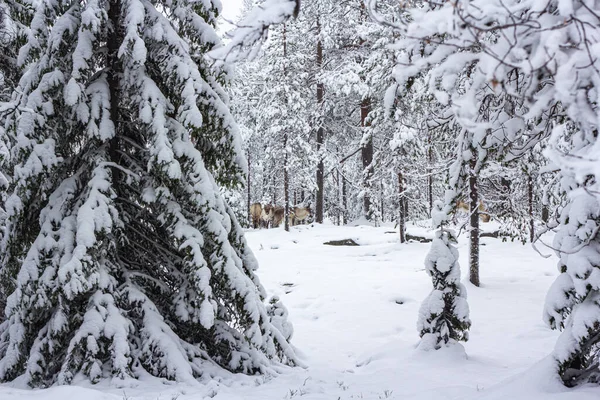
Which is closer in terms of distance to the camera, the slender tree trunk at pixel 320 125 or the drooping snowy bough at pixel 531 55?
the drooping snowy bough at pixel 531 55

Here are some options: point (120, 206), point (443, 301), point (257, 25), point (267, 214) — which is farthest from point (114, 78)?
point (267, 214)

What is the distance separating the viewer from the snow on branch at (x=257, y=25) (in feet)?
8.01

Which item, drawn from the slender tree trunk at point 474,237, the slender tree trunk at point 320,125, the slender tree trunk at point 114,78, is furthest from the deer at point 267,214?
the slender tree trunk at point 114,78

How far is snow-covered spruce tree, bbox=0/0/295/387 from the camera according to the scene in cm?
491

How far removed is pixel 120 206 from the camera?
5609 millimetres

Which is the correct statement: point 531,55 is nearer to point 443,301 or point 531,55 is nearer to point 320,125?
point 443,301

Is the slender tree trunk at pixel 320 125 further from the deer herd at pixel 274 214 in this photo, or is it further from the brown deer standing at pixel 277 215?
the brown deer standing at pixel 277 215

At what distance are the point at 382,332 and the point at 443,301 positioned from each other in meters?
3.10

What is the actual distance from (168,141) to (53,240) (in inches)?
66.6

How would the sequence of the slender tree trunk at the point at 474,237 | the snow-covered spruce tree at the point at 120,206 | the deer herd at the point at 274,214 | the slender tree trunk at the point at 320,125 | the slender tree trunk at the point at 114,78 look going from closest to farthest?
1. the snow-covered spruce tree at the point at 120,206
2. the slender tree trunk at the point at 114,78
3. the slender tree trunk at the point at 474,237
4. the slender tree trunk at the point at 320,125
5. the deer herd at the point at 274,214

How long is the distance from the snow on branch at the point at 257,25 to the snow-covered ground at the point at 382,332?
137 inches

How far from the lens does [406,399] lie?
5.05 metres

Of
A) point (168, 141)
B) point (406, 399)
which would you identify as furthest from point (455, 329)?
point (168, 141)

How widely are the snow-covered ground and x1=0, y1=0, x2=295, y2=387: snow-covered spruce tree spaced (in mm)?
603
